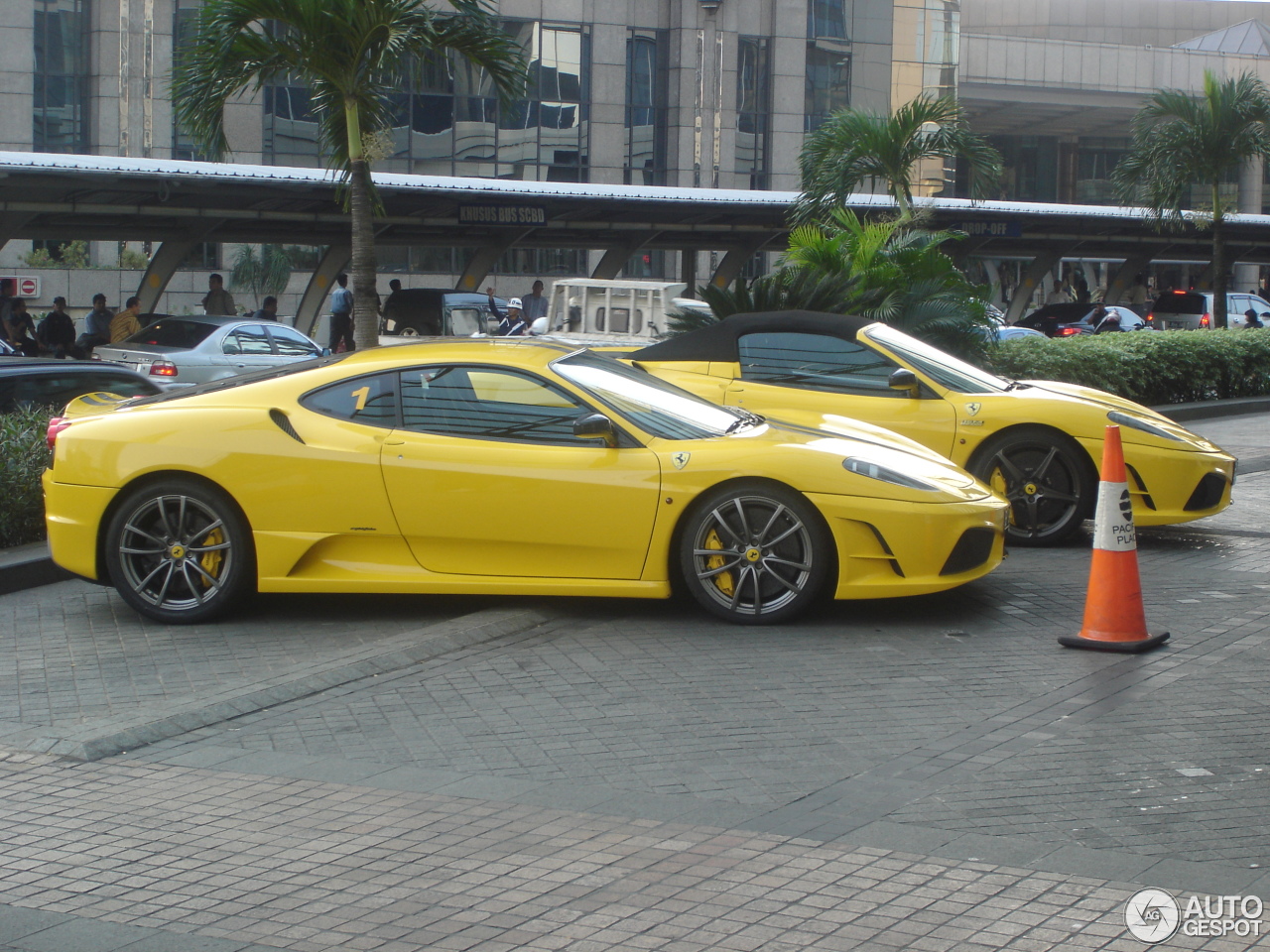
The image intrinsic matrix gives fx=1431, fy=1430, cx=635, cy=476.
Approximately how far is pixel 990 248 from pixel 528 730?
32050 millimetres

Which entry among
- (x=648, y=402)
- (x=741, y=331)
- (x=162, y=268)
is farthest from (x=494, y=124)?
(x=648, y=402)

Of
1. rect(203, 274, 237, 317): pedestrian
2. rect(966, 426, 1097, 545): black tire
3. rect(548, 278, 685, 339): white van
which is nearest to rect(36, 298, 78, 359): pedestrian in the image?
rect(203, 274, 237, 317): pedestrian

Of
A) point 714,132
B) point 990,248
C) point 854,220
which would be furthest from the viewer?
point 714,132

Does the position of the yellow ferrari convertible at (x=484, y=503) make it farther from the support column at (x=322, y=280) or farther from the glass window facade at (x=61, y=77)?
the glass window facade at (x=61, y=77)

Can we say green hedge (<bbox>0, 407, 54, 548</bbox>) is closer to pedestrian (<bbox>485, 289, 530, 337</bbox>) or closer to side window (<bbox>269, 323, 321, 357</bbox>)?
side window (<bbox>269, 323, 321, 357</bbox>)

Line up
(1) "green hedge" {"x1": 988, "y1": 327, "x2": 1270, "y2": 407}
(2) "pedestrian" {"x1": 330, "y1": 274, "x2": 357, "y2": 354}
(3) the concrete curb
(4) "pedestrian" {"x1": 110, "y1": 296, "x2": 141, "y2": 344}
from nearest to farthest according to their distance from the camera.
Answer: (3) the concrete curb, (1) "green hedge" {"x1": 988, "y1": 327, "x2": 1270, "y2": 407}, (4) "pedestrian" {"x1": 110, "y1": 296, "x2": 141, "y2": 344}, (2) "pedestrian" {"x1": 330, "y1": 274, "x2": 357, "y2": 354}

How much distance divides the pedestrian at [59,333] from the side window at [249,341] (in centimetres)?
403

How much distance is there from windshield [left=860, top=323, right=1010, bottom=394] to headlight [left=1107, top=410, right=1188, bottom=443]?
2.52 feet

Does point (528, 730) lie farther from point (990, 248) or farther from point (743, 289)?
point (990, 248)

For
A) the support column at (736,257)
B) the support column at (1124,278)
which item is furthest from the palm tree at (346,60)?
the support column at (1124,278)

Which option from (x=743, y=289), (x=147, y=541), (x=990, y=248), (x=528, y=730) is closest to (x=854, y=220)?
(x=743, y=289)

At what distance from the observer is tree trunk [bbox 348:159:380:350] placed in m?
14.8

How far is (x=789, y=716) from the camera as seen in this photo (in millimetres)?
5535

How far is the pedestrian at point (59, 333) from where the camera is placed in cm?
2255
